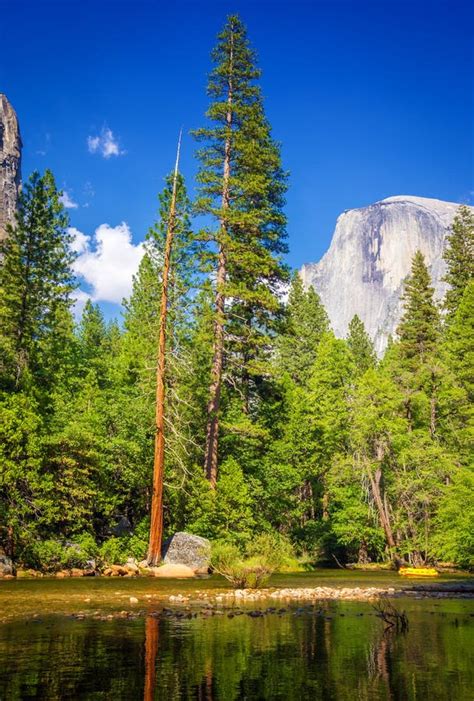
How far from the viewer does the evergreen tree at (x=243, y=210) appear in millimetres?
31438

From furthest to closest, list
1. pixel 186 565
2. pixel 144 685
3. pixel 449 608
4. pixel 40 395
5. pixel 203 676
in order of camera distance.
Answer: pixel 40 395 → pixel 186 565 → pixel 449 608 → pixel 203 676 → pixel 144 685

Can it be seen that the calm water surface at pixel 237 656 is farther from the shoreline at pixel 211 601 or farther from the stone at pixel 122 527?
the stone at pixel 122 527

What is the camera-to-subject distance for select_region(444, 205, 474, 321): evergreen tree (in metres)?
53.5

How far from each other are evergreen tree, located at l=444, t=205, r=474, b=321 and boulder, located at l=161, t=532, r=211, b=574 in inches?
1438

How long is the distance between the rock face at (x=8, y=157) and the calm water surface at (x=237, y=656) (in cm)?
12408

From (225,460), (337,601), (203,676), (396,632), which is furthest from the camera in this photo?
(225,460)

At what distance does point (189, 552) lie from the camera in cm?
2333

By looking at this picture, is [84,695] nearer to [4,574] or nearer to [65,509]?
[4,574]

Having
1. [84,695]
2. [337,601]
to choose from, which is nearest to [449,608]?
[337,601]

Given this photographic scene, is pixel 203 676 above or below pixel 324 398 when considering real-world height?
below

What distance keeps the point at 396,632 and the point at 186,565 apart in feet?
48.8

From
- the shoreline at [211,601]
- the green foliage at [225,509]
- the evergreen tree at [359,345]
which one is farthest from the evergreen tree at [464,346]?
the shoreline at [211,601]

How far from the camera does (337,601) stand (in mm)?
13789

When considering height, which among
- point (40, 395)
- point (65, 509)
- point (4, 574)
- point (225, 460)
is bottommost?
point (4, 574)
